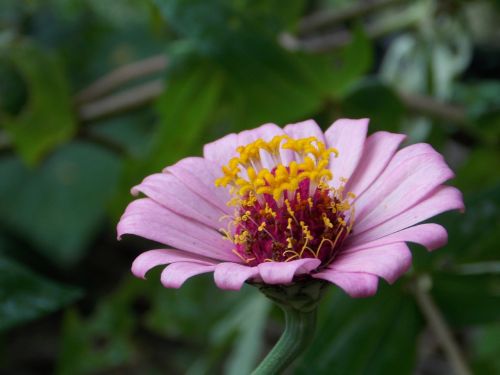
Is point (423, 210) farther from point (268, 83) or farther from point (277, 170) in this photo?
point (268, 83)

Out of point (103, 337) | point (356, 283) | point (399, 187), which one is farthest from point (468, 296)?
point (103, 337)

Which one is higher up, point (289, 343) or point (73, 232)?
point (289, 343)

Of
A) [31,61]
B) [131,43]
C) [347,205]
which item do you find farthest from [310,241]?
[131,43]

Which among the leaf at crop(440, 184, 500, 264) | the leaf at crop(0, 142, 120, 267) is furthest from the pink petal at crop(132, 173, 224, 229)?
the leaf at crop(0, 142, 120, 267)

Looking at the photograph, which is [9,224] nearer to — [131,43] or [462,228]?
[131,43]

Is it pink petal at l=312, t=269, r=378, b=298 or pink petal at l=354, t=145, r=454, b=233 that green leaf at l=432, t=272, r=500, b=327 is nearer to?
pink petal at l=354, t=145, r=454, b=233

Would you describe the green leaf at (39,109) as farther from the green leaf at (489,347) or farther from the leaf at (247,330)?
the green leaf at (489,347)
